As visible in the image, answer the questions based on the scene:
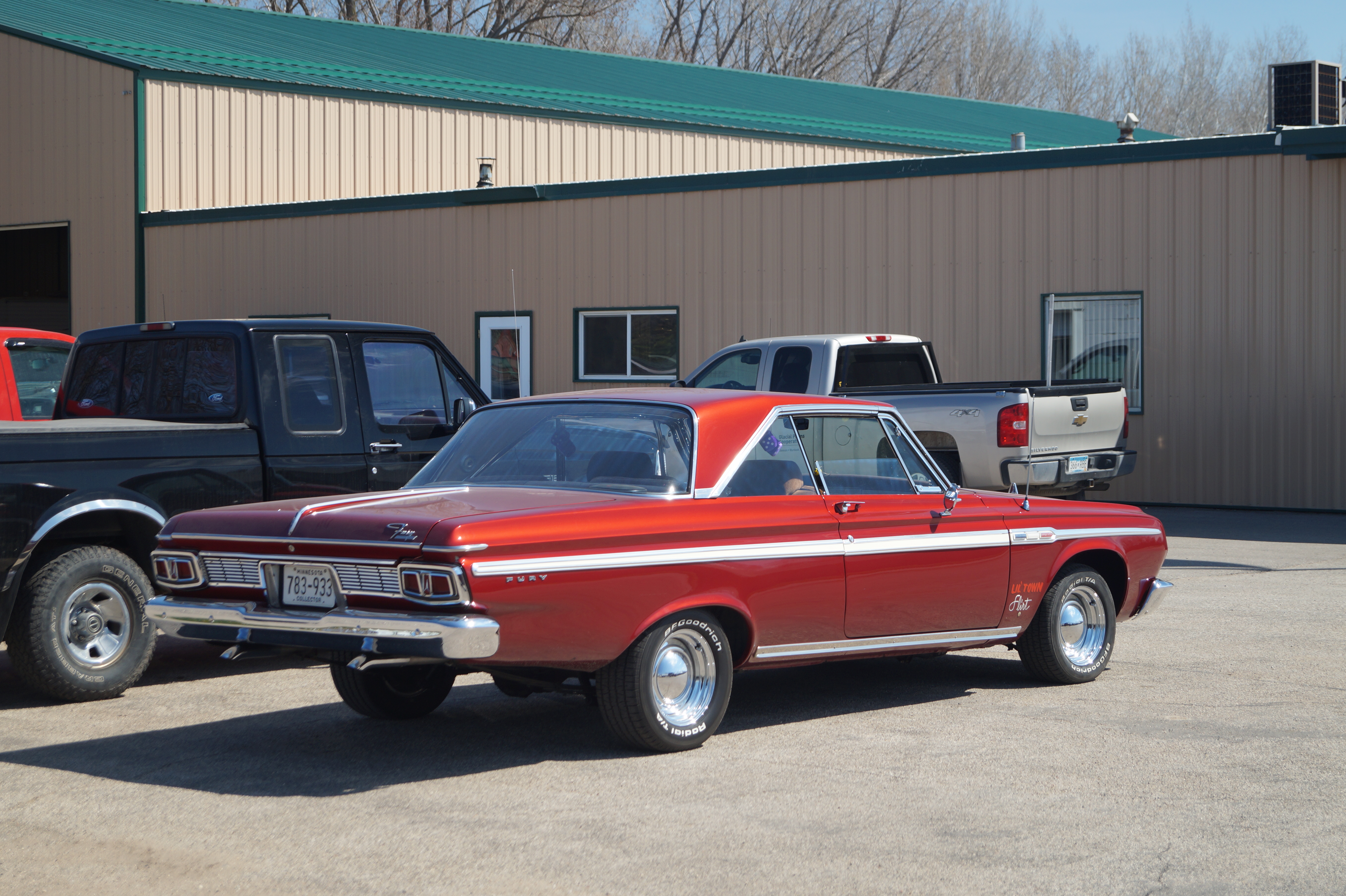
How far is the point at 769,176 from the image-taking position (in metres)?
20.2

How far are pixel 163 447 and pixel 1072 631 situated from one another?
189 inches

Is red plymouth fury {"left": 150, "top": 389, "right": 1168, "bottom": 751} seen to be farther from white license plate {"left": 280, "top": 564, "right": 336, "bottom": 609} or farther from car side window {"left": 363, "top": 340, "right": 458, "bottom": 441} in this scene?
car side window {"left": 363, "top": 340, "right": 458, "bottom": 441}

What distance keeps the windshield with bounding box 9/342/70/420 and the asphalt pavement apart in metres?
3.87

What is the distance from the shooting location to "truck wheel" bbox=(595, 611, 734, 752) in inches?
245

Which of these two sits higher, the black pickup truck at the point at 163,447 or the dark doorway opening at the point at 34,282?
the dark doorway opening at the point at 34,282

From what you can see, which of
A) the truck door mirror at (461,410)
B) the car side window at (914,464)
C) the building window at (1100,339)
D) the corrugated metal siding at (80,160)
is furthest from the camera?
the corrugated metal siding at (80,160)

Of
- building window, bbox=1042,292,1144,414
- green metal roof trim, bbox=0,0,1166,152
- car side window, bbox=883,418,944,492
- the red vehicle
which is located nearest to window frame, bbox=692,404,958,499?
car side window, bbox=883,418,944,492

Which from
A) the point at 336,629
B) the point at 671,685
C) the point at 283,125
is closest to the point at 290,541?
the point at 336,629

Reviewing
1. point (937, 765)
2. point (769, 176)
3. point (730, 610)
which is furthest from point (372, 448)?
point (769, 176)

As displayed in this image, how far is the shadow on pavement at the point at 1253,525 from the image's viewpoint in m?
15.0

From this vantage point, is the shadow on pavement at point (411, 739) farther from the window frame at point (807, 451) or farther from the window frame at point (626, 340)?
the window frame at point (626, 340)

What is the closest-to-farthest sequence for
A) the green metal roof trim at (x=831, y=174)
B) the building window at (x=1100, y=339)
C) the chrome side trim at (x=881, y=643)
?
the chrome side trim at (x=881, y=643), the green metal roof trim at (x=831, y=174), the building window at (x=1100, y=339)

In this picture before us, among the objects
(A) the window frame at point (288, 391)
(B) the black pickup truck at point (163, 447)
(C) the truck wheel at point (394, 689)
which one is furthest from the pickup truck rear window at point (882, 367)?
(C) the truck wheel at point (394, 689)

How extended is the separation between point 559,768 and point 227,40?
2544cm
